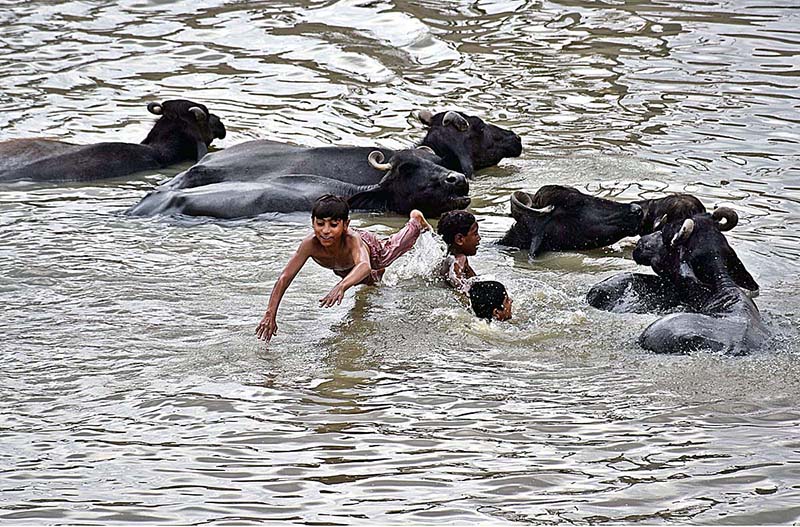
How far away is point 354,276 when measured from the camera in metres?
6.51

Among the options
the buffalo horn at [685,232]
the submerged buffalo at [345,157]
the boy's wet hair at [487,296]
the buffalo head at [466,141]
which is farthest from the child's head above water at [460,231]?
the buffalo head at [466,141]

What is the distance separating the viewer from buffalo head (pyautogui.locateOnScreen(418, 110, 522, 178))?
10.5m

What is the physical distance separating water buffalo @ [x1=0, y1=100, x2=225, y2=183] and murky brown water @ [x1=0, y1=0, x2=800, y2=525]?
26 cm

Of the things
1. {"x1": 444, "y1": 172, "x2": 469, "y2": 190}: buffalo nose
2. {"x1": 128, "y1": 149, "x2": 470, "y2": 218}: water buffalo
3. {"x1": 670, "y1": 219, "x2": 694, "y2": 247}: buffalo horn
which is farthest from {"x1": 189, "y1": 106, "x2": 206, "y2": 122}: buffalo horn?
{"x1": 670, "y1": 219, "x2": 694, "y2": 247}: buffalo horn

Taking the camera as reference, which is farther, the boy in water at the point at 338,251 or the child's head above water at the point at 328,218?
the child's head above water at the point at 328,218

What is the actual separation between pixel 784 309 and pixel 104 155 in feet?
20.1

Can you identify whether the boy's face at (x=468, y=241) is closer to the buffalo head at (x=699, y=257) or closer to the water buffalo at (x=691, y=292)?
the water buffalo at (x=691, y=292)

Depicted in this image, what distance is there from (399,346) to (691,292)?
159 cm

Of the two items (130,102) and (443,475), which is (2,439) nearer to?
(443,475)

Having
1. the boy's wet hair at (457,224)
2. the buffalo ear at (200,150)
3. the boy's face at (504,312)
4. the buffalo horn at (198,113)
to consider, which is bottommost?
the buffalo ear at (200,150)

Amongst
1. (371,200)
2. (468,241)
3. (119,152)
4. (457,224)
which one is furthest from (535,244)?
(119,152)

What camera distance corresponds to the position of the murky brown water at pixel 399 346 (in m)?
4.63

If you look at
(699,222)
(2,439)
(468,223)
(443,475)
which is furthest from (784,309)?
(2,439)

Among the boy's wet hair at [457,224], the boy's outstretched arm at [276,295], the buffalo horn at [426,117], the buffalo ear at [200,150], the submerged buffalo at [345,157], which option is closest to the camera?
the boy's outstretched arm at [276,295]
